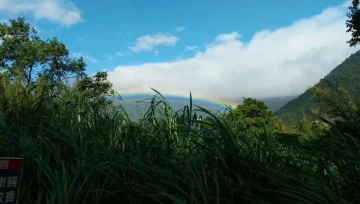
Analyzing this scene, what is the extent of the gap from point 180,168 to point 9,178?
1.25 metres

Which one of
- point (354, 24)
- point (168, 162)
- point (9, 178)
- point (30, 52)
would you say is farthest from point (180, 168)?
point (30, 52)

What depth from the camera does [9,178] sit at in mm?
2514

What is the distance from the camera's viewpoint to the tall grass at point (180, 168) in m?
2.86

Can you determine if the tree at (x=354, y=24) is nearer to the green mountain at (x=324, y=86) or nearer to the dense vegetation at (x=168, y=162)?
the green mountain at (x=324, y=86)

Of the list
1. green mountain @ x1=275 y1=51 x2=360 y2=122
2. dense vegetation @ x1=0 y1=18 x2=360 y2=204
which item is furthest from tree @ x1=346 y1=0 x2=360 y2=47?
dense vegetation @ x1=0 y1=18 x2=360 y2=204

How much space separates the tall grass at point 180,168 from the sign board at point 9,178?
1.09 feet

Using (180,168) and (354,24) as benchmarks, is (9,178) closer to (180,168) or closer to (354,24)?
(180,168)

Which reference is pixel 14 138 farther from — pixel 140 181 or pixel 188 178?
pixel 188 178

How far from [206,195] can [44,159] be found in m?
1.28

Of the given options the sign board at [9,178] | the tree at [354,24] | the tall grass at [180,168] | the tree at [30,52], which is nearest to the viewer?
the sign board at [9,178]

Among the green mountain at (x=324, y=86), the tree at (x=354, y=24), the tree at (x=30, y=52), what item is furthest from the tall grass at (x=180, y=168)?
the tree at (x=30, y=52)

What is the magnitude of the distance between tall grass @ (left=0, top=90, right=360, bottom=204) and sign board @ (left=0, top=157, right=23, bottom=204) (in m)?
0.33

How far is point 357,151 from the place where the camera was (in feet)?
10.3

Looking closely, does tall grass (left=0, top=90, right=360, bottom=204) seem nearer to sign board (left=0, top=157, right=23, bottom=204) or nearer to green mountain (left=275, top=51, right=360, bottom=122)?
sign board (left=0, top=157, right=23, bottom=204)
